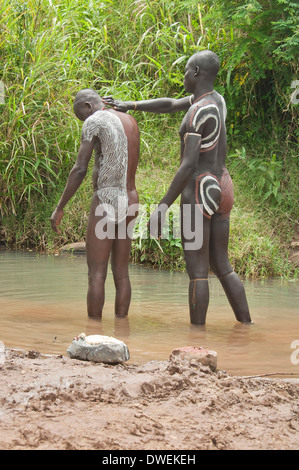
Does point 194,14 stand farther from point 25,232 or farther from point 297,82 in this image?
point 25,232

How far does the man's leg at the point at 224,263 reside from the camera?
4973 millimetres

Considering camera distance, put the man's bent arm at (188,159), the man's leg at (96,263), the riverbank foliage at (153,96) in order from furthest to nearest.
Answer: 1. the riverbank foliage at (153,96)
2. the man's leg at (96,263)
3. the man's bent arm at (188,159)

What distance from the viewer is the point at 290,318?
5.39 metres

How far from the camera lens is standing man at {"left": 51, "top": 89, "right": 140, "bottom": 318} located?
5.06 metres

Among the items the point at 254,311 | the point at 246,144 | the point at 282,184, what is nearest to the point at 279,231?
the point at 282,184

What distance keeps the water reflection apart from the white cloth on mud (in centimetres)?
84

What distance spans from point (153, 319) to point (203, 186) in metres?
1.12

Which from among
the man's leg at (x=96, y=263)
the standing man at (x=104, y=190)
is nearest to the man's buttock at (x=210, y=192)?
the standing man at (x=104, y=190)

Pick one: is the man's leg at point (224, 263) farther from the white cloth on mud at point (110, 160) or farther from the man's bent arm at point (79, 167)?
the man's bent arm at point (79, 167)

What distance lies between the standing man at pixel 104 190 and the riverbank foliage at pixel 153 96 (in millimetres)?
3031

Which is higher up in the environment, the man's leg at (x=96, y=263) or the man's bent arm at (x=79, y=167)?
the man's bent arm at (x=79, y=167)

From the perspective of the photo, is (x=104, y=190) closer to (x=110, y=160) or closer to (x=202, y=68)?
(x=110, y=160)

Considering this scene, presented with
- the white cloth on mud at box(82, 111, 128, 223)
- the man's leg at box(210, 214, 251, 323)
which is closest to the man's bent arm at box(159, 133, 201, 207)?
the man's leg at box(210, 214, 251, 323)

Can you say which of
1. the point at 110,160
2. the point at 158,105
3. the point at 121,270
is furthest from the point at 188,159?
the point at 121,270
